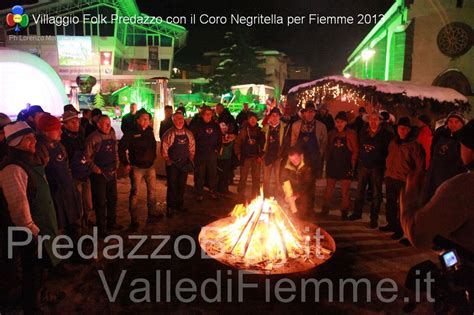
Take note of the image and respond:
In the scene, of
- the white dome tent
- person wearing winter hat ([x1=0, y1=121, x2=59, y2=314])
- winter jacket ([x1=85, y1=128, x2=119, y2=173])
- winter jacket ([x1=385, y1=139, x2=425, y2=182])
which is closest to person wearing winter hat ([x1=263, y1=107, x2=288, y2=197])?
winter jacket ([x1=385, y1=139, x2=425, y2=182])

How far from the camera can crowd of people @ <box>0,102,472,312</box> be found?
3660mm

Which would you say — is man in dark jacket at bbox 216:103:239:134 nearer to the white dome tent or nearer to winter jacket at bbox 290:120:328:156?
winter jacket at bbox 290:120:328:156

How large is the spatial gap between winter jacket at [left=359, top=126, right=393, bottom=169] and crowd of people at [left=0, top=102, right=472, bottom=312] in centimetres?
2

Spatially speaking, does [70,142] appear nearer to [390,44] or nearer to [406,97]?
[406,97]

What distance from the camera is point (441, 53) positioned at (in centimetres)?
1948

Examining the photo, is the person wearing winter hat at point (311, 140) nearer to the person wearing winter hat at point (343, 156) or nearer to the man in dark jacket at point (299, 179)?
the man in dark jacket at point (299, 179)

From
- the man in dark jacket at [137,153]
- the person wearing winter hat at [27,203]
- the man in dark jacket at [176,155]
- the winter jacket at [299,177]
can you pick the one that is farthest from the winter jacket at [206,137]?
the person wearing winter hat at [27,203]

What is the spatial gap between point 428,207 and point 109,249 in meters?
4.85

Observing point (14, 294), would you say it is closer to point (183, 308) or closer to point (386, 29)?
point (183, 308)

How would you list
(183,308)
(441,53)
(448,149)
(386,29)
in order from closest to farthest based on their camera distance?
1. (183,308)
2. (448,149)
3. (441,53)
4. (386,29)

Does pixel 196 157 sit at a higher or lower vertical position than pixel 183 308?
higher

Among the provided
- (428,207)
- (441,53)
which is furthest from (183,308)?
(441,53)

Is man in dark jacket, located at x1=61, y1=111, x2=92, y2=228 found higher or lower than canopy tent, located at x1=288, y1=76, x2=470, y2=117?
lower

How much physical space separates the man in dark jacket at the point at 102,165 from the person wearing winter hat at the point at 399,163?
192 inches
